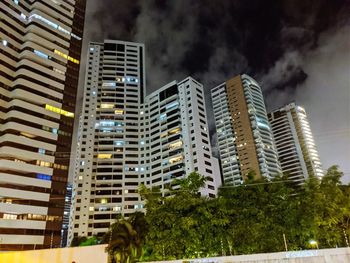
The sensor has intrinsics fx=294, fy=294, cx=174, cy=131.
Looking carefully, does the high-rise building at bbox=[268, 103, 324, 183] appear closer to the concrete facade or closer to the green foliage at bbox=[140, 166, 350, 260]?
the green foliage at bbox=[140, 166, 350, 260]

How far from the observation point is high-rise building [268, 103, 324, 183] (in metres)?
146

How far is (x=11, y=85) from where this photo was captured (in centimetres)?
5856

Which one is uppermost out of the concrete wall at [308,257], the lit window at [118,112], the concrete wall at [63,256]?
the lit window at [118,112]

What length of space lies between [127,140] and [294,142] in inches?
3655

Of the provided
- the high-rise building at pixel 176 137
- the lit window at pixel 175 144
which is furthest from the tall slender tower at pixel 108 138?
the lit window at pixel 175 144

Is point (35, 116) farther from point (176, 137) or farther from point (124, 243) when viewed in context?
point (176, 137)

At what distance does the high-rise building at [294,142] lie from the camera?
5735 inches

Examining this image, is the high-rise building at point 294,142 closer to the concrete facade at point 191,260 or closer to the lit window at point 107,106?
the lit window at point 107,106

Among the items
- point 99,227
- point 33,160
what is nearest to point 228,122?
point 99,227

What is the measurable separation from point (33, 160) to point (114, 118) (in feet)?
154

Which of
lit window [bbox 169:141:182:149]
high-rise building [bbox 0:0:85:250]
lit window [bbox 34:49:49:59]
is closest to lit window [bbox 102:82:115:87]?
high-rise building [bbox 0:0:85:250]

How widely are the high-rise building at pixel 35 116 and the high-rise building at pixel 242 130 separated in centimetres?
8675

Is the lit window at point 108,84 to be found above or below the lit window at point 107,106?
above

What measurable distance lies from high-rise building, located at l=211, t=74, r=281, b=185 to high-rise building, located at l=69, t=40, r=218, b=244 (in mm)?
45059
